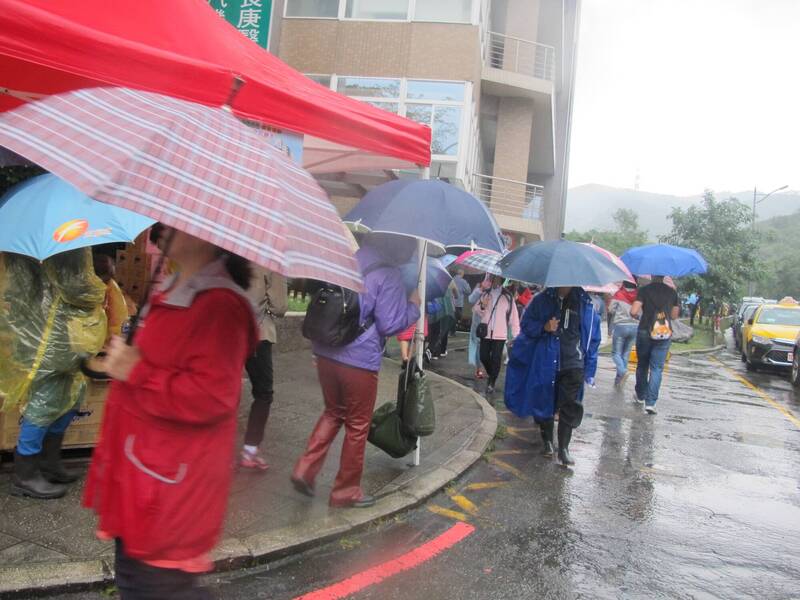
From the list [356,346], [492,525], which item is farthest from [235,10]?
[492,525]

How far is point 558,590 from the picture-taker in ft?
11.5

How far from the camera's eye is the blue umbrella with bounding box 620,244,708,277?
26.3 feet

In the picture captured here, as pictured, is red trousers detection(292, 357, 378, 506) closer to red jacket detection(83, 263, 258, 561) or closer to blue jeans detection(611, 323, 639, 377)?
red jacket detection(83, 263, 258, 561)

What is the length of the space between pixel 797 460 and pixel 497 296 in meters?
4.15

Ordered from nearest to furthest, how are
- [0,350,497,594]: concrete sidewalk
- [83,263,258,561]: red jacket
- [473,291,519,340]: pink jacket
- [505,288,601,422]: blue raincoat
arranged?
[83,263,258,561]: red jacket, [0,350,497,594]: concrete sidewalk, [505,288,601,422]: blue raincoat, [473,291,519,340]: pink jacket

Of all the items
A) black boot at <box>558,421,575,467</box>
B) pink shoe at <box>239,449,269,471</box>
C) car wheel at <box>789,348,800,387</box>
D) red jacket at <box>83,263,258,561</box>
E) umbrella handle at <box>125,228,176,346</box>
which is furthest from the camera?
car wheel at <box>789,348,800,387</box>

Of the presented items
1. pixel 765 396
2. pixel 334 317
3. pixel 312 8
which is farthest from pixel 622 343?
pixel 312 8

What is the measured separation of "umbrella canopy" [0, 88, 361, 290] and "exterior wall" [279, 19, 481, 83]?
13.7 meters

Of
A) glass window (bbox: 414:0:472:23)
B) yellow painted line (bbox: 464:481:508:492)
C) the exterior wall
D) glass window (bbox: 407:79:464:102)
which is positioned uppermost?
glass window (bbox: 414:0:472:23)

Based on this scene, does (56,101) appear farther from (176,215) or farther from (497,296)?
(497,296)

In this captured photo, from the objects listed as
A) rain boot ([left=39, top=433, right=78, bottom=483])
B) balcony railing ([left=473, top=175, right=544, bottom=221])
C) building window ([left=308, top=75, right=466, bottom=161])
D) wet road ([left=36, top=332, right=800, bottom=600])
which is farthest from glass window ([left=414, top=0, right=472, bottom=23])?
rain boot ([left=39, top=433, right=78, bottom=483])

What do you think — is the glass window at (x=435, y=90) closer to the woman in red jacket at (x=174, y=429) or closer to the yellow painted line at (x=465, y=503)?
the yellow painted line at (x=465, y=503)

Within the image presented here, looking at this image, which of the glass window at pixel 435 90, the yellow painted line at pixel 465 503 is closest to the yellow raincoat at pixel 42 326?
the yellow painted line at pixel 465 503

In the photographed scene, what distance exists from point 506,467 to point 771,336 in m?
12.6
